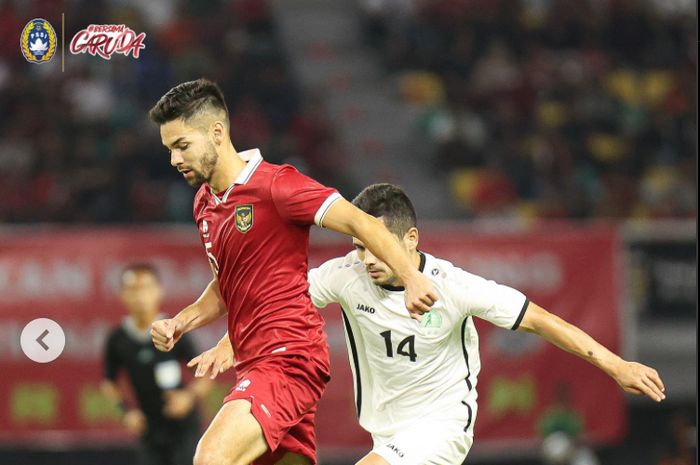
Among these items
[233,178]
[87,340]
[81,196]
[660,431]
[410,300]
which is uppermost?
[233,178]

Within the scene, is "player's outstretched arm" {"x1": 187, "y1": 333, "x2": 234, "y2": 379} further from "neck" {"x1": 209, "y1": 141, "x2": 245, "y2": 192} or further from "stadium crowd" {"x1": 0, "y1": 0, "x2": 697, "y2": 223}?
"stadium crowd" {"x1": 0, "y1": 0, "x2": 697, "y2": 223}

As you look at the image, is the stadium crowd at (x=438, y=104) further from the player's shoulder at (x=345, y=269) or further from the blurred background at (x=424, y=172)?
the player's shoulder at (x=345, y=269)

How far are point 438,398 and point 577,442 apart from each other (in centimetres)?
580

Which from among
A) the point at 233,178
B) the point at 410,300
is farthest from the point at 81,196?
the point at 410,300

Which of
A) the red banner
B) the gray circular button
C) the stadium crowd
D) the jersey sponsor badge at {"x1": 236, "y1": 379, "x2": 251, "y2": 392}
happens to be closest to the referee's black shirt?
the gray circular button

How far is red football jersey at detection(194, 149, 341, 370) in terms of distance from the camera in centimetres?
482

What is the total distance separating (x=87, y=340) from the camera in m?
10.1

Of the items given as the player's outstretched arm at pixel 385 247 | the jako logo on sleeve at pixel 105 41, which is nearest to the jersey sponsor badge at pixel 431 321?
the player's outstretched arm at pixel 385 247

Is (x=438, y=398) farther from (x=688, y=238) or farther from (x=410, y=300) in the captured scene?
(x=688, y=238)

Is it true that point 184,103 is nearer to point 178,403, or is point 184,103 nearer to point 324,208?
point 324,208

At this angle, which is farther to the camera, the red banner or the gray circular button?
the red banner

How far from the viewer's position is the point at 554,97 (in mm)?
14719

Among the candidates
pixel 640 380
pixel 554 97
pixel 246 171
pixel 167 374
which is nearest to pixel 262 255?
pixel 246 171

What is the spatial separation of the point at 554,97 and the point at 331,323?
18.6ft
